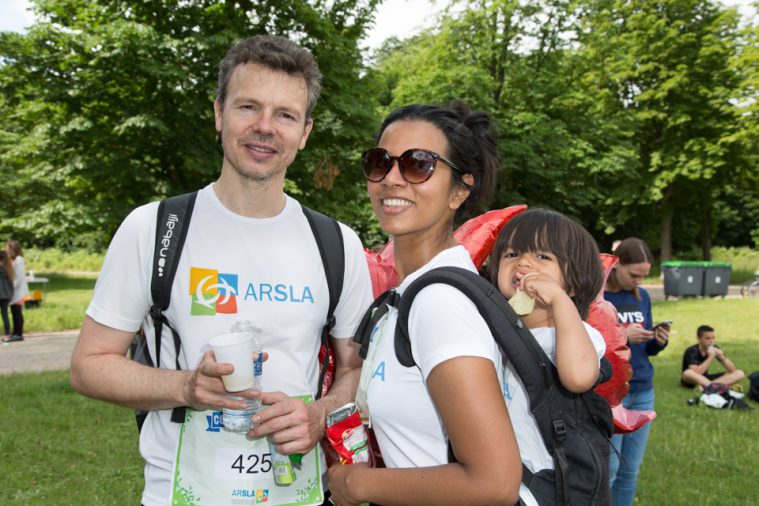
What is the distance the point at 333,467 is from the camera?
197 cm

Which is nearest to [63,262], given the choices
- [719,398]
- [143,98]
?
[143,98]

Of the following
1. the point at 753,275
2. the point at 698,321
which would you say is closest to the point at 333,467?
the point at 698,321

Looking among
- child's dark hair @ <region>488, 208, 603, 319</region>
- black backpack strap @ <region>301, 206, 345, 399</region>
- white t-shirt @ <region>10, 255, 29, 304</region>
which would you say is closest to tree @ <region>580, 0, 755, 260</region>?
white t-shirt @ <region>10, 255, 29, 304</region>

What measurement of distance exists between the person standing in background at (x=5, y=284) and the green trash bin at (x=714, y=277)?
2305 centimetres

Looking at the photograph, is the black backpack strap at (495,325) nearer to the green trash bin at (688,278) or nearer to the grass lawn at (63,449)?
the grass lawn at (63,449)

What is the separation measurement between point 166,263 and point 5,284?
13247mm

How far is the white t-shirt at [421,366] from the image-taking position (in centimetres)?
163

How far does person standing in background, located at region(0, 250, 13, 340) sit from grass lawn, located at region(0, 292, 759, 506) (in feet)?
13.5

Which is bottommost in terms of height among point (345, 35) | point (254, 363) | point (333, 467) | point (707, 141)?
point (333, 467)

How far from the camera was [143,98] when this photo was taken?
1341 centimetres

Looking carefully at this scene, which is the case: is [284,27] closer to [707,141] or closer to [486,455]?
[486,455]

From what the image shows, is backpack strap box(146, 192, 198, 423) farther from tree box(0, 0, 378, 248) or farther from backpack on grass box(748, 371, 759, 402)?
tree box(0, 0, 378, 248)

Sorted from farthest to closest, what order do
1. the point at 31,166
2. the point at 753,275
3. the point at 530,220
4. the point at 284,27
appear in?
the point at 753,275 → the point at 31,166 → the point at 284,27 → the point at 530,220

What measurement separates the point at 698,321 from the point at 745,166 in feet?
55.0
